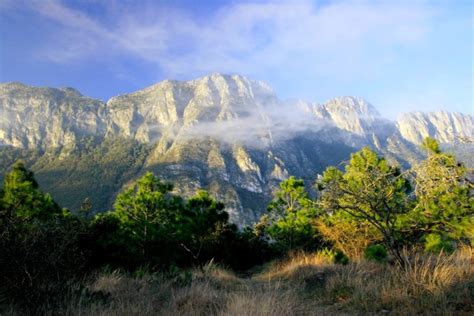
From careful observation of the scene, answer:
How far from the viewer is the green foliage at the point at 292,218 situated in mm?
31172

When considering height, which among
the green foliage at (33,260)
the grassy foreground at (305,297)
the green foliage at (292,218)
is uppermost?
the green foliage at (33,260)

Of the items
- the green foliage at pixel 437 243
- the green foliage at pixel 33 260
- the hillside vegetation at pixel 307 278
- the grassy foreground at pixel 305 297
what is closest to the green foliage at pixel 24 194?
the hillside vegetation at pixel 307 278

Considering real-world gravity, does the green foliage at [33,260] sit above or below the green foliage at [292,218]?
above

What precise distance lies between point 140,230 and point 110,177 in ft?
579

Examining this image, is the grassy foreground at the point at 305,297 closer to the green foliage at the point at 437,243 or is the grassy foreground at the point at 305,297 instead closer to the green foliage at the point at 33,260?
the green foliage at the point at 33,260

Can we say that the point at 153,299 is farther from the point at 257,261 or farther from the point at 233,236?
the point at 257,261

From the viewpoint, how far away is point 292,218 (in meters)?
32.0

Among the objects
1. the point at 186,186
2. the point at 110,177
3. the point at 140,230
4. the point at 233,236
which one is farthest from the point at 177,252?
the point at 110,177

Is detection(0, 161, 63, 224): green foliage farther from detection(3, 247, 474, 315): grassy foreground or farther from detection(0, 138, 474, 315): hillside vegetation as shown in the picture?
detection(3, 247, 474, 315): grassy foreground

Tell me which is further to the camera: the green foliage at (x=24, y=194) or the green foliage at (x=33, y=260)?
the green foliage at (x=24, y=194)

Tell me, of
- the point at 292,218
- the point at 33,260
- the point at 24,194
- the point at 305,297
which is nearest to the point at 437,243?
the point at 305,297

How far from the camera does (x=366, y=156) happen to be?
24.5 m

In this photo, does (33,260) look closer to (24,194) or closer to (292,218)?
(24,194)

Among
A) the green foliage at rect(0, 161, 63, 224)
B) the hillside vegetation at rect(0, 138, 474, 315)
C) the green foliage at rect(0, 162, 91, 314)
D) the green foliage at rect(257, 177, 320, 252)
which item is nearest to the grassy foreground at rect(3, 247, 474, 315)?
the hillside vegetation at rect(0, 138, 474, 315)
